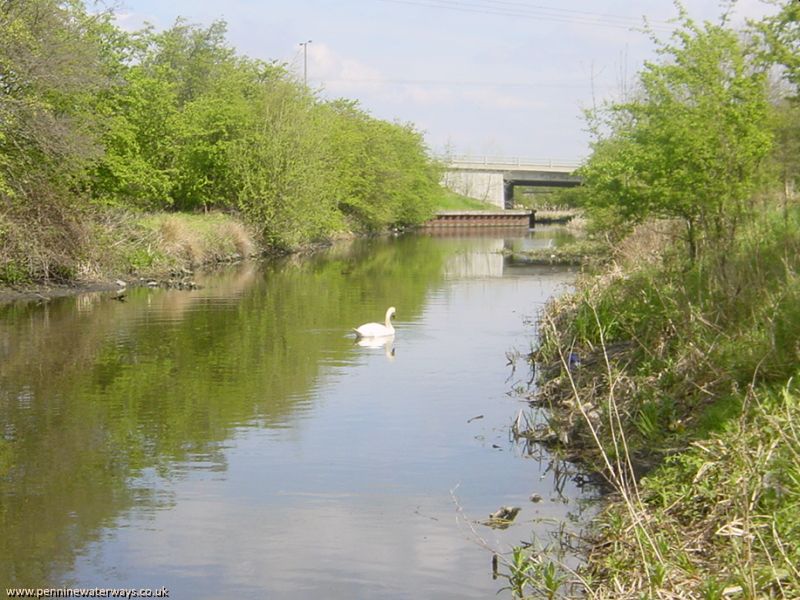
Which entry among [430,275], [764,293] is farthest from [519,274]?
[764,293]

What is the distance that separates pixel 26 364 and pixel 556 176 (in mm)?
88124

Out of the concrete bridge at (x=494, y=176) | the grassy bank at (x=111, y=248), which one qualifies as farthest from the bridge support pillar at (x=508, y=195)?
the grassy bank at (x=111, y=248)

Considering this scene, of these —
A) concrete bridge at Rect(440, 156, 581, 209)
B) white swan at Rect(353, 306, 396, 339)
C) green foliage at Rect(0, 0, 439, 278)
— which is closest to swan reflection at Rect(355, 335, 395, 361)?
white swan at Rect(353, 306, 396, 339)

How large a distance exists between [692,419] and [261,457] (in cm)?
476

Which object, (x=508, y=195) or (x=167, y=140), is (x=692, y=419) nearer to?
(x=167, y=140)

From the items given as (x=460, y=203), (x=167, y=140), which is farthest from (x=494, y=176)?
(x=167, y=140)

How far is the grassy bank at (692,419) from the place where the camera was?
7.45 m

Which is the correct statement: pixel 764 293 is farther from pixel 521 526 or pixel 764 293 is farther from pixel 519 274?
pixel 519 274

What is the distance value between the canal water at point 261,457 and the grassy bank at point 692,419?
95 cm

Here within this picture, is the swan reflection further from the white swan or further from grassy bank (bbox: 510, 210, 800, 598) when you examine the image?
grassy bank (bbox: 510, 210, 800, 598)

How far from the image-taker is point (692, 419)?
38.4 ft

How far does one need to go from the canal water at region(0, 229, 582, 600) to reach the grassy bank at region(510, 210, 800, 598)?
0.95 meters

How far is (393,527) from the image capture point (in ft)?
34.3

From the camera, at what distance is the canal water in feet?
30.8
